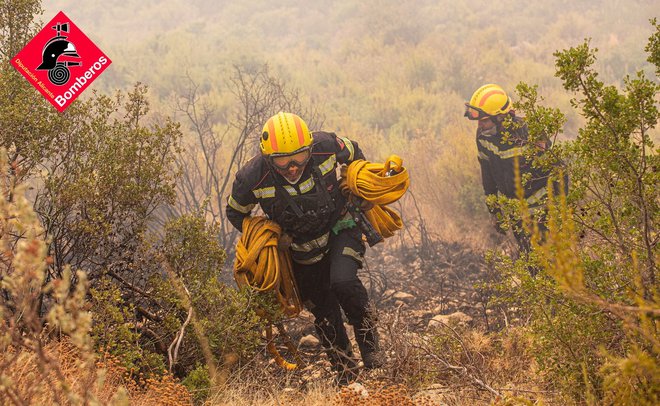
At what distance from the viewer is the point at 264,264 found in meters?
4.82

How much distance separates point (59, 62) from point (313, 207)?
2532mm

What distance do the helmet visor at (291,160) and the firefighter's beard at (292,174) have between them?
1.0 inches

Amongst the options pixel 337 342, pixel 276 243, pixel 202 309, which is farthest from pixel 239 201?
pixel 337 342

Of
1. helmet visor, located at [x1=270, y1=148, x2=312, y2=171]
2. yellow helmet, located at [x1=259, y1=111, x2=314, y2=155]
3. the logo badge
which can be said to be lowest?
helmet visor, located at [x1=270, y1=148, x2=312, y2=171]

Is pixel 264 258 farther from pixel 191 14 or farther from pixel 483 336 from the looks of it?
pixel 191 14

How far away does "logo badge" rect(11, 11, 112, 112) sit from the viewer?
4.77 meters

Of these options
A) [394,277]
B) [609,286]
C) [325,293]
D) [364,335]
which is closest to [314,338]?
[325,293]

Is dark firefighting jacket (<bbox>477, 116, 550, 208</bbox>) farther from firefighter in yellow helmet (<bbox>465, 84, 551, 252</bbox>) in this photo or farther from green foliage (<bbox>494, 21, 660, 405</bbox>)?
green foliage (<bbox>494, 21, 660, 405</bbox>)

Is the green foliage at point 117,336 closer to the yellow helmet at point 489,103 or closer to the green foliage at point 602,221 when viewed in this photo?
the green foliage at point 602,221

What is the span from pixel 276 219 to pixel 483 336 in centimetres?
199

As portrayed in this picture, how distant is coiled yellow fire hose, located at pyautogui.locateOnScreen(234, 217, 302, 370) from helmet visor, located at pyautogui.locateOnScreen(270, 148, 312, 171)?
18.8 inches

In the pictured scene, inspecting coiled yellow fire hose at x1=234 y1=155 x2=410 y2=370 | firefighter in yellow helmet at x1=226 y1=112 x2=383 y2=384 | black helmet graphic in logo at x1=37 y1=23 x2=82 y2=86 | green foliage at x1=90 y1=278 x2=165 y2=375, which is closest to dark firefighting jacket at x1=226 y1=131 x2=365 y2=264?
firefighter in yellow helmet at x1=226 y1=112 x2=383 y2=384

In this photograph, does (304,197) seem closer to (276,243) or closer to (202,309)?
(276,243)

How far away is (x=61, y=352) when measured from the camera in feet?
11.7
